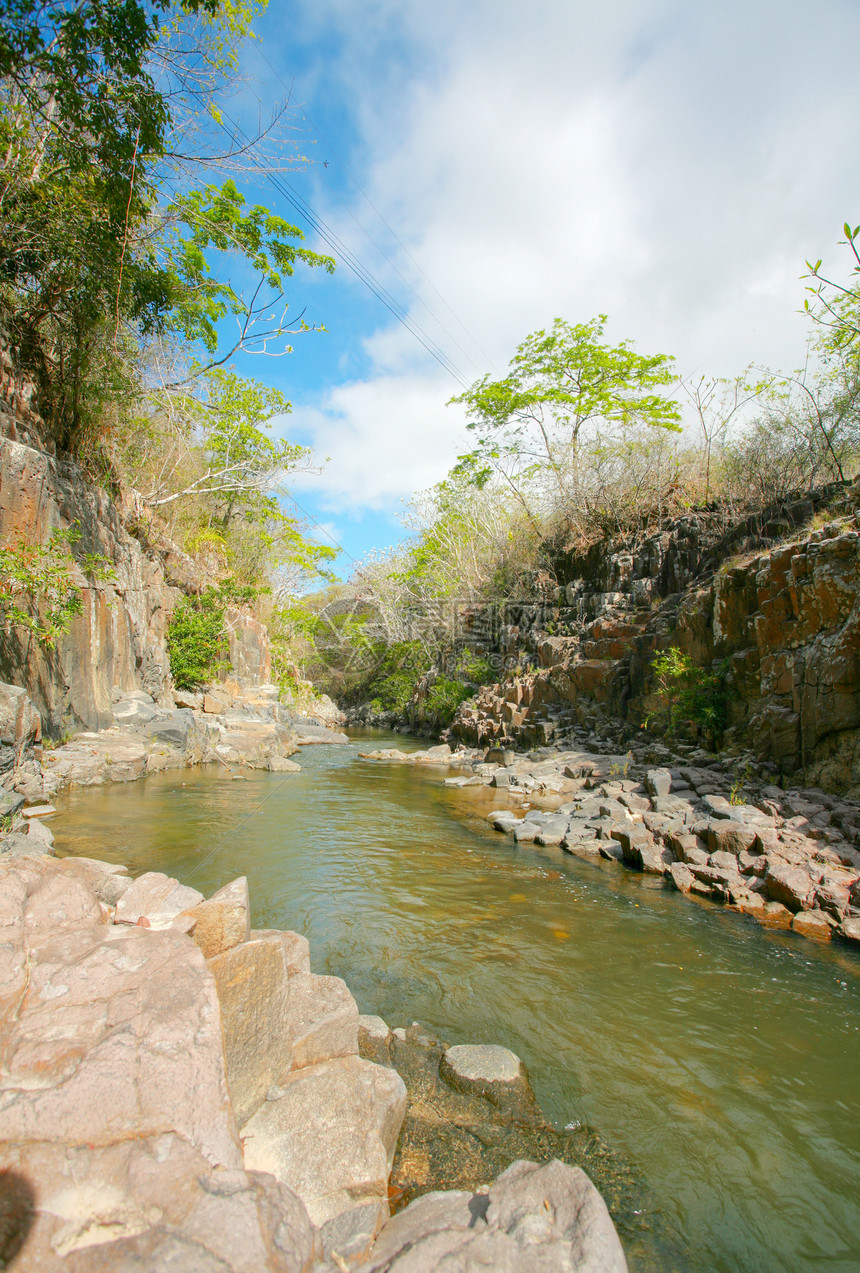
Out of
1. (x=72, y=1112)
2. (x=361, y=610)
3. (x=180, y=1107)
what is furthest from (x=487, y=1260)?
(x=361, y=610)

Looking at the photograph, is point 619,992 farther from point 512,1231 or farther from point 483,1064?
point 512,1231

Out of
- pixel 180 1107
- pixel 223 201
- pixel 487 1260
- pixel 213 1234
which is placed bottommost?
pixel 487 1260

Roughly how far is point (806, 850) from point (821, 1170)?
13.9ft

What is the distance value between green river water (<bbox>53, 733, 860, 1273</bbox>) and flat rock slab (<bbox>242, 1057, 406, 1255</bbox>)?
1.17 meters

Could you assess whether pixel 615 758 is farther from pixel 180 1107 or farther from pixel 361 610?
pixel 361 610

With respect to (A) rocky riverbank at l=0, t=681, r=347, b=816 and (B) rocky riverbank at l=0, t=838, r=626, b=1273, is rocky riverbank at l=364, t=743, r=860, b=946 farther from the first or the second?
(A) rocky riverbank at l=0, t=681, r=347, b=816

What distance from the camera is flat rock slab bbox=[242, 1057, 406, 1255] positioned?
2205mm

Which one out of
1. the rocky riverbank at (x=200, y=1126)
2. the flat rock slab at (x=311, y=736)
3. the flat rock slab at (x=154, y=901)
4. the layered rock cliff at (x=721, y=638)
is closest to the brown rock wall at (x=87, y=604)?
the flat rock slab at (x=311, y=736)

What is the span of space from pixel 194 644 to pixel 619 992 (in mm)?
16095

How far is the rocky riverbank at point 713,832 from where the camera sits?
5.96 metres

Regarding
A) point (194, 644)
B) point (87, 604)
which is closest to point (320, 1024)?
point (87, 604)

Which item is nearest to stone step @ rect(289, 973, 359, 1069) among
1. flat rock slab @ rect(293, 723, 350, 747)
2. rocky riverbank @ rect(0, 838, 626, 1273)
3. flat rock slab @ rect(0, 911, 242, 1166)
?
rocky riverbank @ rect(0, 838, 626, 1273)

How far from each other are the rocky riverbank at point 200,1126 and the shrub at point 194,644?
51.3 feet

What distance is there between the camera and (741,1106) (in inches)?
133
